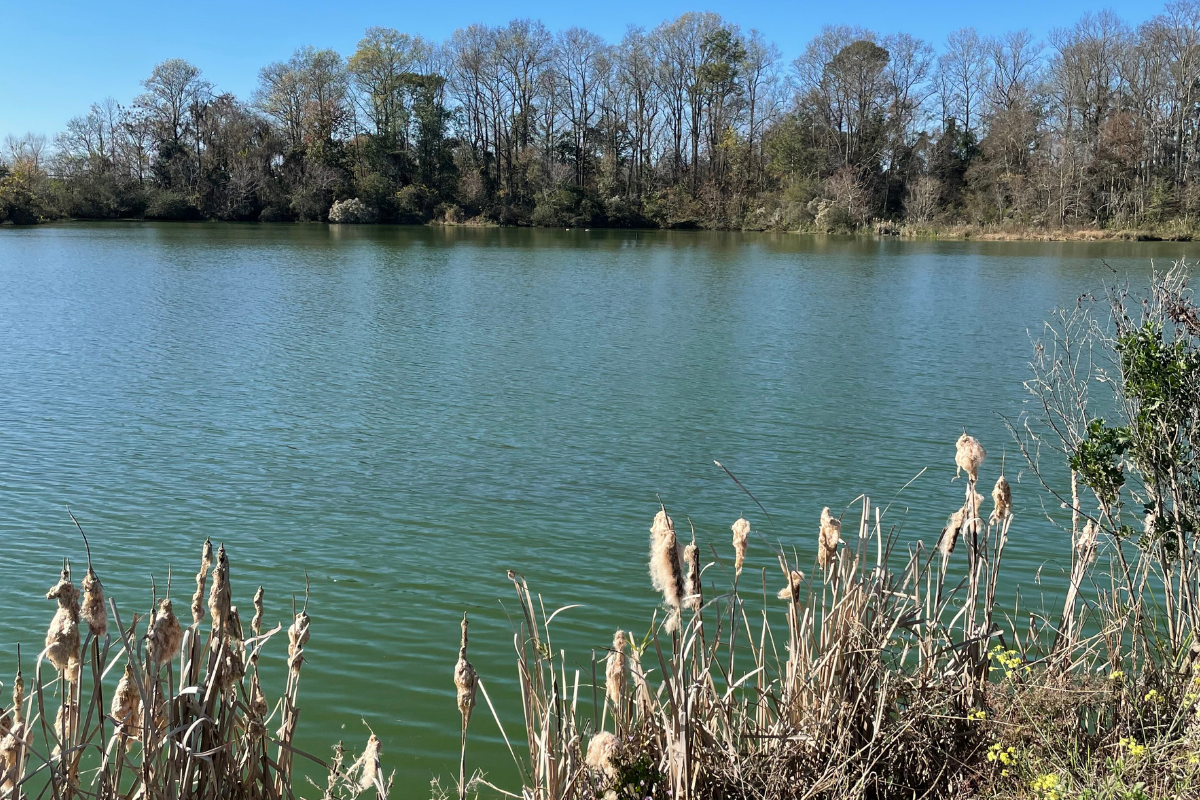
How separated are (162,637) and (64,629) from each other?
168 mm

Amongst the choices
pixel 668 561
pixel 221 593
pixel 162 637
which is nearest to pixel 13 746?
pixel 162 637

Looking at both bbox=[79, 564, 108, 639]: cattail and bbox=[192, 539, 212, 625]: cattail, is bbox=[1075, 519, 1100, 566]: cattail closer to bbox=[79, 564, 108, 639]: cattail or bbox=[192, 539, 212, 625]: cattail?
bbox=[192, 539, 212, 625]: cattail

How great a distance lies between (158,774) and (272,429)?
797 cm

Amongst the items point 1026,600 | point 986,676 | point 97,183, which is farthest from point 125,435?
point 97,183

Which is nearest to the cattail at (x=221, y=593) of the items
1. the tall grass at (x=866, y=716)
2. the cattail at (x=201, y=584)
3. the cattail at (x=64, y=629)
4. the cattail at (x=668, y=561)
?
the cattail at (x=201, y=584)

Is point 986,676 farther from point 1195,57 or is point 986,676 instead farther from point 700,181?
point 700,181

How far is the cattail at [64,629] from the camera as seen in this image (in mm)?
1817

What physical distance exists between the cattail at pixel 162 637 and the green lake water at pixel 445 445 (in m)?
2.34

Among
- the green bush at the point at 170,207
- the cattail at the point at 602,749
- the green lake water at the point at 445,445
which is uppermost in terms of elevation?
the green bush at the point at 170,207

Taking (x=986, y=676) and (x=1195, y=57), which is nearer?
(x=986, y=676)

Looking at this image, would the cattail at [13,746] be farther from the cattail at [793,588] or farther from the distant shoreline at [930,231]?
the distant shoreline at [930,231]

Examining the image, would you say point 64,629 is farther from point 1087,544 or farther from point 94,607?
point 1087,544

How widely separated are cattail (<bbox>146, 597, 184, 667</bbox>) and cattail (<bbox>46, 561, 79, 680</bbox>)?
0.44 ft

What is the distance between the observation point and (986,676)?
9.98ft
